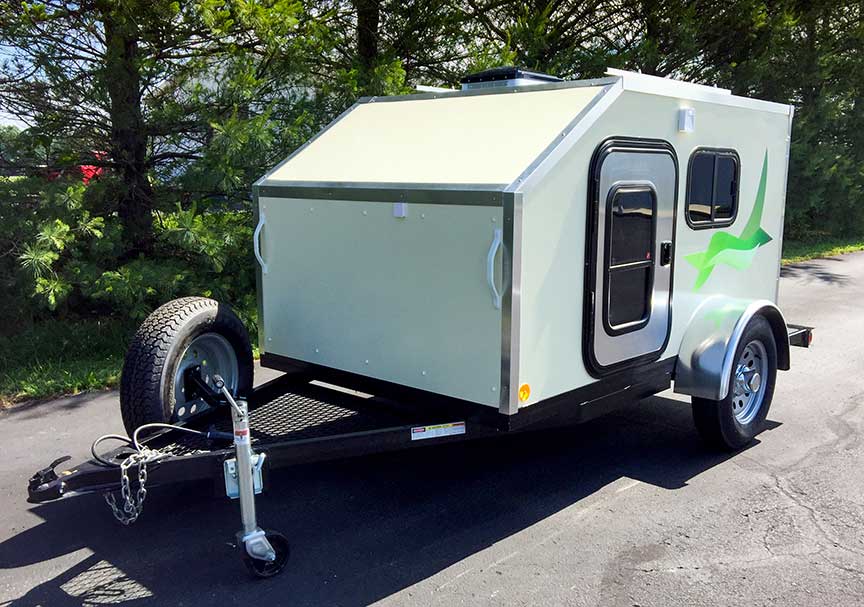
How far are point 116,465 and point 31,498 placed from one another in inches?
14.1

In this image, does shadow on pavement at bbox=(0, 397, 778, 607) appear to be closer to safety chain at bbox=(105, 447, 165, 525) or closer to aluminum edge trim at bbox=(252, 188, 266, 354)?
safety chain at bbox=(105, 447, 165, 525)

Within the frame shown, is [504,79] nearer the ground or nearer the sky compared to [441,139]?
nearer the sky

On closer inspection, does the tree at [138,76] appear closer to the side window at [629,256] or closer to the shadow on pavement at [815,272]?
the side window at [629,256]

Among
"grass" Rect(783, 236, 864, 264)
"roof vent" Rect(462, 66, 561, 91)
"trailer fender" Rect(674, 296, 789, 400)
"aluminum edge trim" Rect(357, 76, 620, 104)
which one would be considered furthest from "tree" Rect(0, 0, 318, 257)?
"grass" Rect(783, 236, 864, 264)

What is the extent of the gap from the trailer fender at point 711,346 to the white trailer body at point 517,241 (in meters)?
0.01

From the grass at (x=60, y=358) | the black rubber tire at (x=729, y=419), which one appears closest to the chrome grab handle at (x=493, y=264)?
the black rubber tire at (x=729, y=419)

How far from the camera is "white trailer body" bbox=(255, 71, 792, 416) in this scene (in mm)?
3926

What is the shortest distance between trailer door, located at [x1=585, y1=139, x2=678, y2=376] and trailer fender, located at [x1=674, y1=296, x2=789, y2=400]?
0.82ft

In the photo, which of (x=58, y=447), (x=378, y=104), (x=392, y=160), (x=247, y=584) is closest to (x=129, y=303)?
(x=58, y=447)

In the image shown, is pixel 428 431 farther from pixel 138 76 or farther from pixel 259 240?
pixel 138 76

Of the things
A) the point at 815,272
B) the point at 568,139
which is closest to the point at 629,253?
the point at 568,139

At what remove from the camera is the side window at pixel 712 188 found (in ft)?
16.4

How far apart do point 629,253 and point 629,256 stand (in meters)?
0.02

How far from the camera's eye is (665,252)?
4.77m
